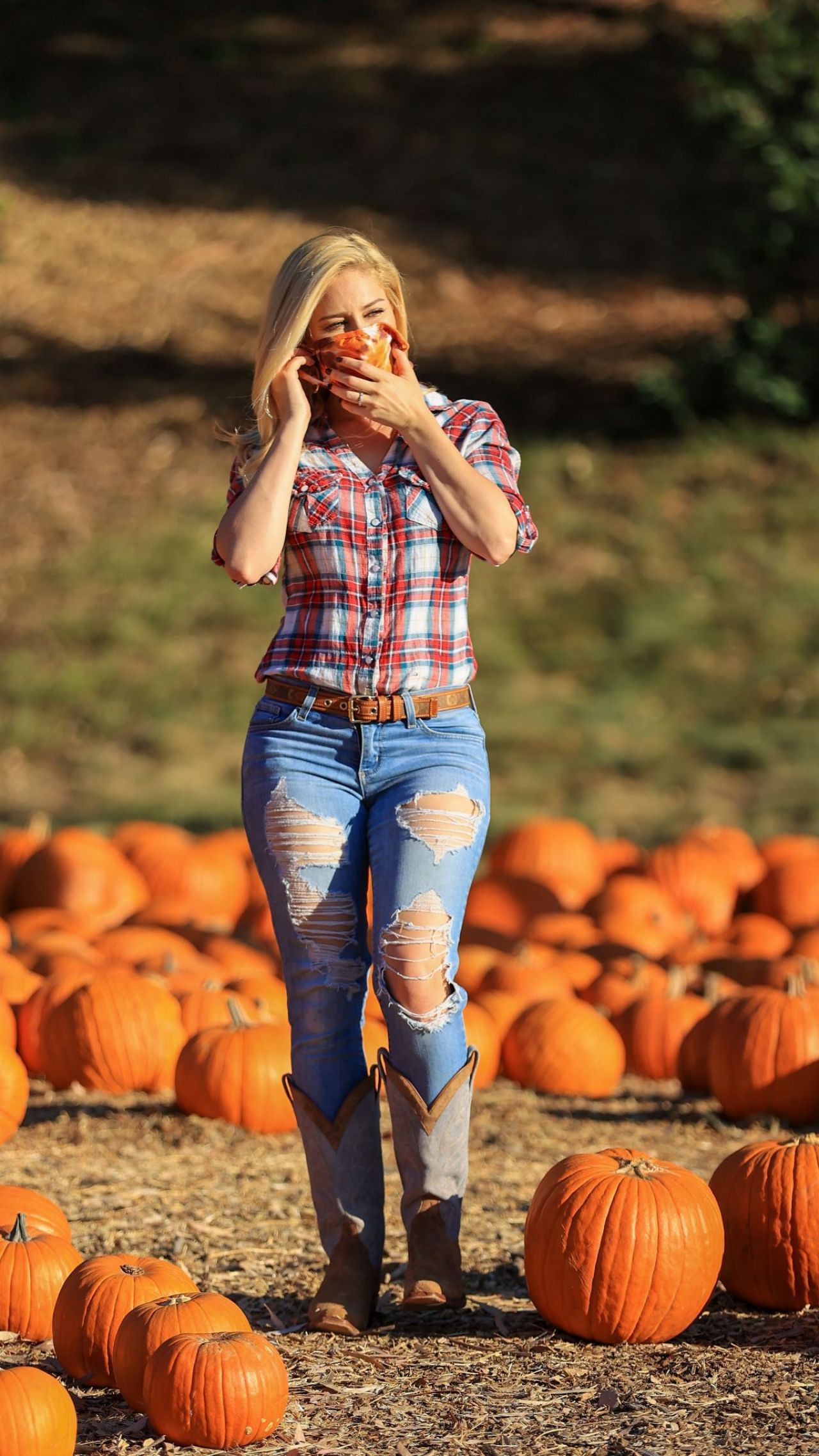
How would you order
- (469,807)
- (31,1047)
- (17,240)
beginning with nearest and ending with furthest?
(469,807)
(31,1047)
(17,240)

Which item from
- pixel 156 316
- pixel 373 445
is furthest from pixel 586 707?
pixel 373 445

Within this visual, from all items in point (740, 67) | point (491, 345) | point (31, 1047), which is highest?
point (740, 67)

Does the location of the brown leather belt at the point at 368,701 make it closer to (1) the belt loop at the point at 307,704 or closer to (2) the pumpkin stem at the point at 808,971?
(1) the belt loop at the point at 307,704

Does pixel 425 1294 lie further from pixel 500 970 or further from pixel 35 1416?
pixel 500 970

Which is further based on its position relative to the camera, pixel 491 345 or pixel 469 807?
pixel 491 345

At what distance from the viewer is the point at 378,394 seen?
3.35 metres

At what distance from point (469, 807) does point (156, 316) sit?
595 inches

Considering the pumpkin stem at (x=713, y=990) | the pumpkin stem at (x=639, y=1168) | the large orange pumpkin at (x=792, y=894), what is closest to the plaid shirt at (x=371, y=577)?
the pumpkin stem at (x=639, y=1168)

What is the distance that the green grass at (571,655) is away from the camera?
37.4 feet

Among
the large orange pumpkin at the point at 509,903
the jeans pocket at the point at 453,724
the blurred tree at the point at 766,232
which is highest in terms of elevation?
the blurred tree at the point at 766,232

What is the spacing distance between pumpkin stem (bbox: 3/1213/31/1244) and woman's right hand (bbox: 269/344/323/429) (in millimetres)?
1701

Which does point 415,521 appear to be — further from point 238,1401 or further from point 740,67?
point 740,67

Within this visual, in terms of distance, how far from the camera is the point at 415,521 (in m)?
3.45

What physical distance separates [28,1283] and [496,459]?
1.92 metres
